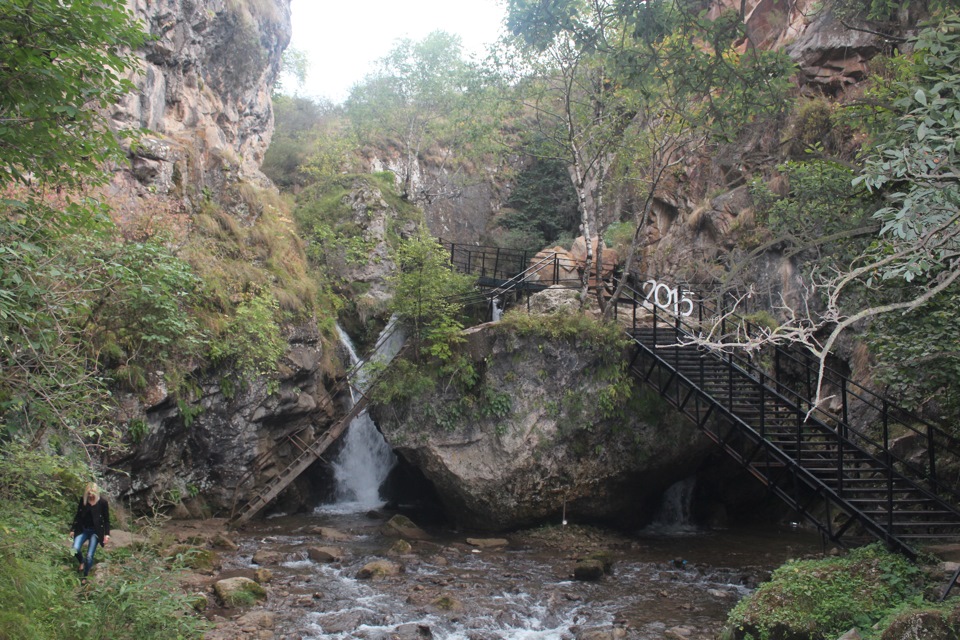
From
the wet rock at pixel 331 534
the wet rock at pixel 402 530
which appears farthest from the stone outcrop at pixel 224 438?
the wet rock at pixel 402 530

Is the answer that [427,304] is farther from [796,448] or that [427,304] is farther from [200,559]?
[796,448]

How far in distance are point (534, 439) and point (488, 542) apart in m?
2.32

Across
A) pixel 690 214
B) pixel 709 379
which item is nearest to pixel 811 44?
pixel 690 214

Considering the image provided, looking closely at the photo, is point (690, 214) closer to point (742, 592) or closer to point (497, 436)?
point (497, 436)

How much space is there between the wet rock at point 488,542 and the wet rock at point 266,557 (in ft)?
12.6

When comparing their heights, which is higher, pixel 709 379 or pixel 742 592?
pixel 709 379

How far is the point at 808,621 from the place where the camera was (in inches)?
294

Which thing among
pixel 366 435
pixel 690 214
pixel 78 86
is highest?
pixel 690 214

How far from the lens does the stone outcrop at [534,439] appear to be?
1406cm

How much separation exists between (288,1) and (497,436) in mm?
22586

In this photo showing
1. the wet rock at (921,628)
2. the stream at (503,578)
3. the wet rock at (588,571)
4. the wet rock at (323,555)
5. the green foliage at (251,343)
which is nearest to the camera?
the wet rock at (921,628)

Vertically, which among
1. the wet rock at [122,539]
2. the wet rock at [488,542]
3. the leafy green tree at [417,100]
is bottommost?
the wet rock at [488,542]

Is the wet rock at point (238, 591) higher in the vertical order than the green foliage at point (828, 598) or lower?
lower

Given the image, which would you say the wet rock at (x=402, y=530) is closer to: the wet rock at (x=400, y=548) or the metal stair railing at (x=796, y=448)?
the wet rock at (x=400, y=548)
